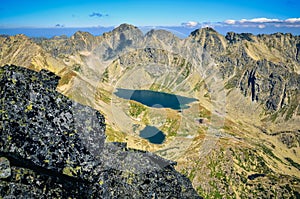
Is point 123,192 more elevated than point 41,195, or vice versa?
point 41,195

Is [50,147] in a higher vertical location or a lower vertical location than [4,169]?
higher

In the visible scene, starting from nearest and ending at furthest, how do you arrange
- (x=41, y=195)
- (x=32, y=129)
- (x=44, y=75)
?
(x=41, y=195), (x=32, y=129), (x=44, y=75)

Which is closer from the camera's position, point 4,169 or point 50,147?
point 4,169

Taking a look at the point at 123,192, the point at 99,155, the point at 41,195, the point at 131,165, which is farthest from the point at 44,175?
the point at 131,165

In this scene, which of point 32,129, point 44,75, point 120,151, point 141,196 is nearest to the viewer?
point 32,129

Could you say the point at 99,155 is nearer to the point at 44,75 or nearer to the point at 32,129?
the point at 32,129

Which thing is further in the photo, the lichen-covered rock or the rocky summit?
the rocky summit

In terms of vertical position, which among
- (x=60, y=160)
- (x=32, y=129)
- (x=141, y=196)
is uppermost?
(x=32, y=129)

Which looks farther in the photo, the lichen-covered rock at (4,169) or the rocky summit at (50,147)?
the rocky summit at (50,147)
